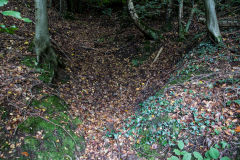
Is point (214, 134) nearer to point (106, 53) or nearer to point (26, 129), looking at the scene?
point (26, 129)

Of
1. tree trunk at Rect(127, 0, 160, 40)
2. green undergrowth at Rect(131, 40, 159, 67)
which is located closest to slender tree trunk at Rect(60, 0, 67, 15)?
tree trunk at Rect(127, 0, 160, 40)

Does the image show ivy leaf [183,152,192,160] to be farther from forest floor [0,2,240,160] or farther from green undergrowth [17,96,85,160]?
green undergrowth [17,96,85,160]

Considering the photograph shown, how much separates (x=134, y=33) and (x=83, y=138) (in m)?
8.28

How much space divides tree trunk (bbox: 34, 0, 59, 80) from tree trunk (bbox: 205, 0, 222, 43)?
651cm

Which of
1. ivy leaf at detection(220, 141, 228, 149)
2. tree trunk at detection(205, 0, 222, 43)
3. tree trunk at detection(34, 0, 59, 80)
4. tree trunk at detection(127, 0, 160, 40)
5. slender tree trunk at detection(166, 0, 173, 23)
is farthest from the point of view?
slender tree trunk at detection(166, 0, 173, 23)

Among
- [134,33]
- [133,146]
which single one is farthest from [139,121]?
[134,33]

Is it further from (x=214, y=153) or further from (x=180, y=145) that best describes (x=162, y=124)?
(x=214, y=153)

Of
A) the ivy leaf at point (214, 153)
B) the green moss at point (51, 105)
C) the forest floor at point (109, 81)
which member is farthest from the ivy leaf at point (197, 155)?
the green moss at point (51, 105)

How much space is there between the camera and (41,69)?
5578mm

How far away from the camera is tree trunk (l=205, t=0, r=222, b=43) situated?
22.4ft

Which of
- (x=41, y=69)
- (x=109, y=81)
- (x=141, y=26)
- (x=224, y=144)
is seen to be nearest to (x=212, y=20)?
(x=141, y=26)

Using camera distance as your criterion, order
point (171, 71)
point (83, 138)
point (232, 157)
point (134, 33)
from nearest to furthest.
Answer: point (232, 157) < point (83, 138) < point (171, 71) < point (134, 33)

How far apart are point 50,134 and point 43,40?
338 cm

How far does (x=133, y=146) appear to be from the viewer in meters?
4.34
